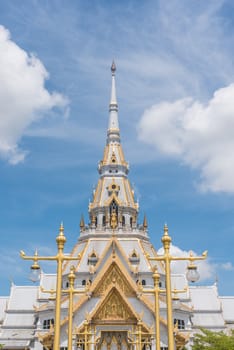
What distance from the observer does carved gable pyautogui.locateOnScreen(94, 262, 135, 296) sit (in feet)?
176

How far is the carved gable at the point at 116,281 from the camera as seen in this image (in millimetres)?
53625

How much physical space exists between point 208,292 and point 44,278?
22.1m

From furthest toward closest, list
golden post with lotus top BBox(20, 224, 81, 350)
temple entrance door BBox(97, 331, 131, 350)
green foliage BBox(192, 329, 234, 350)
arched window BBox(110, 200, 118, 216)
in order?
arched window BBox(110, 200, 118, 216) < temple entrance door BBox(97, 331, 131, 350) < green foliage BBox(192, 329, 234, 350) < golden post with lotus top BBox(20, 224, 81, 350)

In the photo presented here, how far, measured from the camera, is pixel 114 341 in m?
50.3

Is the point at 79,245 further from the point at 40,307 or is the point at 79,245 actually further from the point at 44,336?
the point at 44,336

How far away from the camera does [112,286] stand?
50.8 metres

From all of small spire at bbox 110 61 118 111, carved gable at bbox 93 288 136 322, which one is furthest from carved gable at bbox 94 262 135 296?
small spire at bbox 110 61 118 111

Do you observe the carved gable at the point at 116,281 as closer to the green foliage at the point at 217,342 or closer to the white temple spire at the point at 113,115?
the green foliage at the point at 217,342

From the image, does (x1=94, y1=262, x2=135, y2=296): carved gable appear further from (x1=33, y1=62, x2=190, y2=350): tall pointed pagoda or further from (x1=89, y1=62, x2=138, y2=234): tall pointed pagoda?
(x1=89, y1=62, x2=138, y2=234): tall pointed pagoda

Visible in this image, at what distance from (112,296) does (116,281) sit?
2730 millimetres

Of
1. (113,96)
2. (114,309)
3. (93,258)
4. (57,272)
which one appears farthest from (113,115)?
(57,272)

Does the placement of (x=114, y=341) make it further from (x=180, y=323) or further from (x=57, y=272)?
(x=57, y=272)

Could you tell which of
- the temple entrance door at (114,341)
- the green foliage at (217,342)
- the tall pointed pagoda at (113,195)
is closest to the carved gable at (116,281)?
the temple entrance door at (114,341)

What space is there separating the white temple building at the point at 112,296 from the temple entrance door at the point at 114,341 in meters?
0.10
